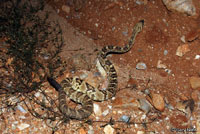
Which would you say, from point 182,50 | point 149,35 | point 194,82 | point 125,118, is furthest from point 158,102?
point 149,35

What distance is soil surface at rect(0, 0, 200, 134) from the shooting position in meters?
5.48

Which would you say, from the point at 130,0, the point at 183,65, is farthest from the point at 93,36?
the point at 183,65

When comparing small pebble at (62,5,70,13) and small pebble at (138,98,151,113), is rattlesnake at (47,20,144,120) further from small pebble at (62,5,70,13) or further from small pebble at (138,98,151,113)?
small pebble at (62,5,70,13)

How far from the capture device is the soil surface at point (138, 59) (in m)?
5.48

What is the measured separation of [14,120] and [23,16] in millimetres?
3927

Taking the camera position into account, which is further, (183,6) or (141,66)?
(183,6)

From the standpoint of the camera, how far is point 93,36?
7547 millimetres

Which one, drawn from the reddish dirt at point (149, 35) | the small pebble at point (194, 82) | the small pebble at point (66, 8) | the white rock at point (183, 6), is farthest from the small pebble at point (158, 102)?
the small pebble at point (66, 8)

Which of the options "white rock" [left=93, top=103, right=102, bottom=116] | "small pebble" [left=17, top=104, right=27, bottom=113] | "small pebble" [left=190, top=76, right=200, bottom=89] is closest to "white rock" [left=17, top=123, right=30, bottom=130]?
"small pebble" [left=17, top=104, right=27, bottom=113]

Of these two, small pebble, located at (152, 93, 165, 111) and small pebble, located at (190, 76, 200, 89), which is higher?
small pebble, located at (190, 76, 200, 89)

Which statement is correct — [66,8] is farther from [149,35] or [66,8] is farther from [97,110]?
[97,110]

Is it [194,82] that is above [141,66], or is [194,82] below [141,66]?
below

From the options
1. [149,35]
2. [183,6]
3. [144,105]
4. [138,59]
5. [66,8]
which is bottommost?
[144,105]

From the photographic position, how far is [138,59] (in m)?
7.06
